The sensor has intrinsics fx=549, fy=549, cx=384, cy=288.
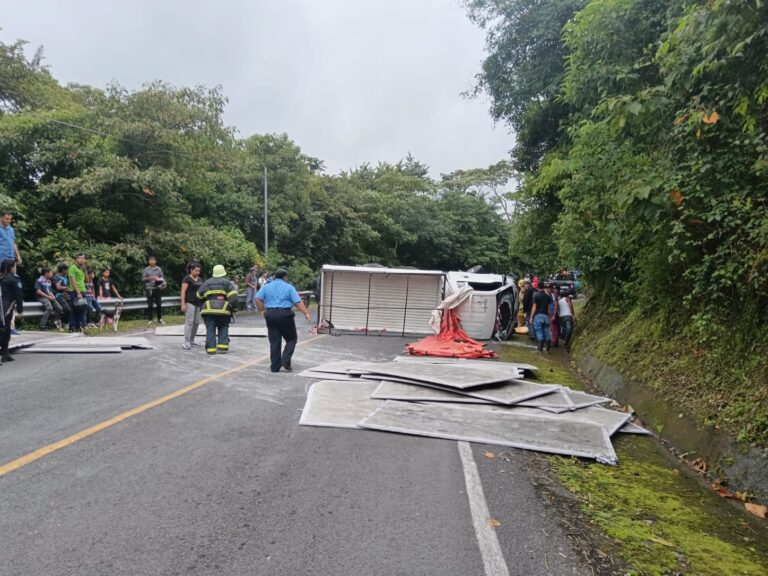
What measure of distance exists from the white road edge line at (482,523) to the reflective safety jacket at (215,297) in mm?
6315

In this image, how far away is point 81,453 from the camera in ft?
15.1

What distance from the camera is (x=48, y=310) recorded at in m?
12.6

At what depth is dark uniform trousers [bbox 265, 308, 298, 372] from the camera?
890 cm

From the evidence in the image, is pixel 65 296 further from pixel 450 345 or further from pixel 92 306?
pixel 450 345

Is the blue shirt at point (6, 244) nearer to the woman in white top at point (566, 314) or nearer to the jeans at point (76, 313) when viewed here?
the jeans at point (76, 313)

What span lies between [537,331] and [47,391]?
35.9 feet

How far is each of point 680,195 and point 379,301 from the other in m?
10.7

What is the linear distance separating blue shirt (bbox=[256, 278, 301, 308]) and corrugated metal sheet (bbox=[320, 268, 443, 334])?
23.4 ft

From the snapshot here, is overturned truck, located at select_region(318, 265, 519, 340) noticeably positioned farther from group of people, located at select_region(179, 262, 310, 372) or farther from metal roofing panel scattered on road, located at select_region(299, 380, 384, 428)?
metal roofing panel scattered on road, located at select_region(299, 380, 384, 428)

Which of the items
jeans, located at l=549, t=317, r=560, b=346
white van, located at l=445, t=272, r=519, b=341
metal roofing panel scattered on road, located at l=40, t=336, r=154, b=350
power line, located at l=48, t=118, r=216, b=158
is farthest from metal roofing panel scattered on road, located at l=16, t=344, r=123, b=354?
jeans, located at l=549, t=317, r=560, b=346

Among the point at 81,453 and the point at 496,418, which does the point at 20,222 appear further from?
the point at 496,418

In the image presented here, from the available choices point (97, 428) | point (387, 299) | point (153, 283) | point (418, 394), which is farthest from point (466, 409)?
point (153, 283)

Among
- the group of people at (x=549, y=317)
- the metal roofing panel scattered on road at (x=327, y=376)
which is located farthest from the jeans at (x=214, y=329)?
the group of people at (x=549, y=317)

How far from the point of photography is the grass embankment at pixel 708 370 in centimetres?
555
